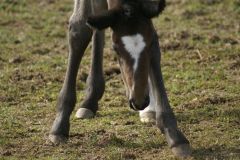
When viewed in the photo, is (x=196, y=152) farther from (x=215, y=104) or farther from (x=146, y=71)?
(x=215, y=104)

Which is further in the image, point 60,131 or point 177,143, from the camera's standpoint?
point 60,131

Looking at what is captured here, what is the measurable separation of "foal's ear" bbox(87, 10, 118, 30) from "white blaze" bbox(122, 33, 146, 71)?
21cm

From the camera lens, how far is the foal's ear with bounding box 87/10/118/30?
5.98 m

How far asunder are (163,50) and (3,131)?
4051 millimetres

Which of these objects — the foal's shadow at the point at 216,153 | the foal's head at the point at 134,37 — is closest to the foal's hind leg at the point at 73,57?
the foal's head at the point at 134,37

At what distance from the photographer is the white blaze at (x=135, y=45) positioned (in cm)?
593

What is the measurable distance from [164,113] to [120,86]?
2.80 meters

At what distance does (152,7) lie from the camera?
6.08 meters

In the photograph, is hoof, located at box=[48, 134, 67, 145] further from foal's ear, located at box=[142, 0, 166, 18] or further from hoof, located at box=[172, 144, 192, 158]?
foal's ear, located at box=[142, 0, 166, 18]

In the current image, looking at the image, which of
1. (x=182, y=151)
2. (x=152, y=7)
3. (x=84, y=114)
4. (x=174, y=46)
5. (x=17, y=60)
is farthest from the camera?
(x=174, y=46)

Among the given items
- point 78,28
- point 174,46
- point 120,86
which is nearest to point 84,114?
point 78,28

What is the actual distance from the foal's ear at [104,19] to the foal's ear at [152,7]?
0.26 meters

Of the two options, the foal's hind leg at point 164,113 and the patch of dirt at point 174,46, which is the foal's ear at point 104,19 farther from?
the patch of dirt at point 174,46

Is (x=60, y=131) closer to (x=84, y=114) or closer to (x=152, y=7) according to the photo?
(x=84, y=114)
